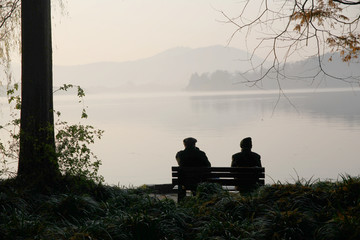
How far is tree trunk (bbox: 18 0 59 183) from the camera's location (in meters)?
8.31

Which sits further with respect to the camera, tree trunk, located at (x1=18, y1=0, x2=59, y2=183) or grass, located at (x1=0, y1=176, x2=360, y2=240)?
tree trunk, located at (x1=18, y1=0, x2=59, y2=183)

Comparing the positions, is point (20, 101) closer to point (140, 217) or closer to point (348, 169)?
point (140, 217)

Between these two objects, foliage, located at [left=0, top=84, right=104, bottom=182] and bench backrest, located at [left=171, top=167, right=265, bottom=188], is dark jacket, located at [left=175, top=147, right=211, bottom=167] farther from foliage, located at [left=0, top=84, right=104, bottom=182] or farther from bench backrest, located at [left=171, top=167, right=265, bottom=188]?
foliage, located at [left=0, top=84, right=104, bottom=182]

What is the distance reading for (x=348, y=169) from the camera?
23250 millimetres

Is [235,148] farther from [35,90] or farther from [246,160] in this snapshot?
[35,90]

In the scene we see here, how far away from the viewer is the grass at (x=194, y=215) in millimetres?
5742

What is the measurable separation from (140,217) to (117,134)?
108 feet

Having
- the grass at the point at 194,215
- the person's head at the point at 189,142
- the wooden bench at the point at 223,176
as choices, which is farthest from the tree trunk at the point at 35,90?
the person's head at the point at 189,142

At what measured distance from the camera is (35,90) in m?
8.45

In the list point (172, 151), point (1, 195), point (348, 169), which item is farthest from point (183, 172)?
point (172, 151)

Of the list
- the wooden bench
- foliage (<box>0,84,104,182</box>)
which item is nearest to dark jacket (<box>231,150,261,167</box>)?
the wooden bench

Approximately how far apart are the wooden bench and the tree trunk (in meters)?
2.27

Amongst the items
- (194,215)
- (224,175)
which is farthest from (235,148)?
(194,215)

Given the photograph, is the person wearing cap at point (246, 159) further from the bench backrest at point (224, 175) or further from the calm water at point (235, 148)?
the calm water at point (235, 148)
